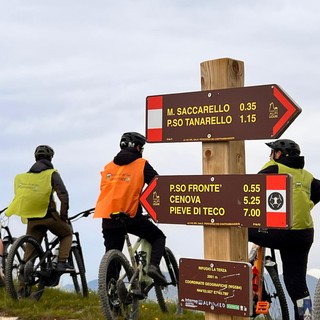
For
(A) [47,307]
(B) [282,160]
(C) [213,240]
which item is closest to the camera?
(C) [213,240]

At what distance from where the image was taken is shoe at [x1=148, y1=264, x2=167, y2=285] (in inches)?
334

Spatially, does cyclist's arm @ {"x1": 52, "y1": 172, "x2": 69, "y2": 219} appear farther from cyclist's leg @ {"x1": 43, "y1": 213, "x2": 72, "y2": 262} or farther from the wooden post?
the wooden post

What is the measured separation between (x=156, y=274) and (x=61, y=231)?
95.0 inches

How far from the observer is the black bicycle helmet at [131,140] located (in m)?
8.38

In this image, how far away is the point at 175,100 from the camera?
6.49 m

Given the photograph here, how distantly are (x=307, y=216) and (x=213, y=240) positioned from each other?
2144mm

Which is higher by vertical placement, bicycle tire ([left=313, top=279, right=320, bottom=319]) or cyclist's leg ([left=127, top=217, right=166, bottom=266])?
cyclist's leg ([left=127, top=217, right=166, bottom=266])

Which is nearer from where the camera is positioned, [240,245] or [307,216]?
[240,245]

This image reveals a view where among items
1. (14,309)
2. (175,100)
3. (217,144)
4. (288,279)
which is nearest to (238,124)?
(217,144)

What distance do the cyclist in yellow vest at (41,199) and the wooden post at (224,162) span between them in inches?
165

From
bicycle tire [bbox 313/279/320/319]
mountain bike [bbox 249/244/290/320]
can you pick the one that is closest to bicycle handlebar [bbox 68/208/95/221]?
mountain bike [bbox 249/244/290/320]

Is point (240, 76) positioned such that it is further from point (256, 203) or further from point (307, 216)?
point (307, 216)

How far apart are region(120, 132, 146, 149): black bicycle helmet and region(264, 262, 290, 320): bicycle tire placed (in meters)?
2.25

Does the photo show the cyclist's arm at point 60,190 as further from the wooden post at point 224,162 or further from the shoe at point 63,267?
the wooden post at point 224,162
